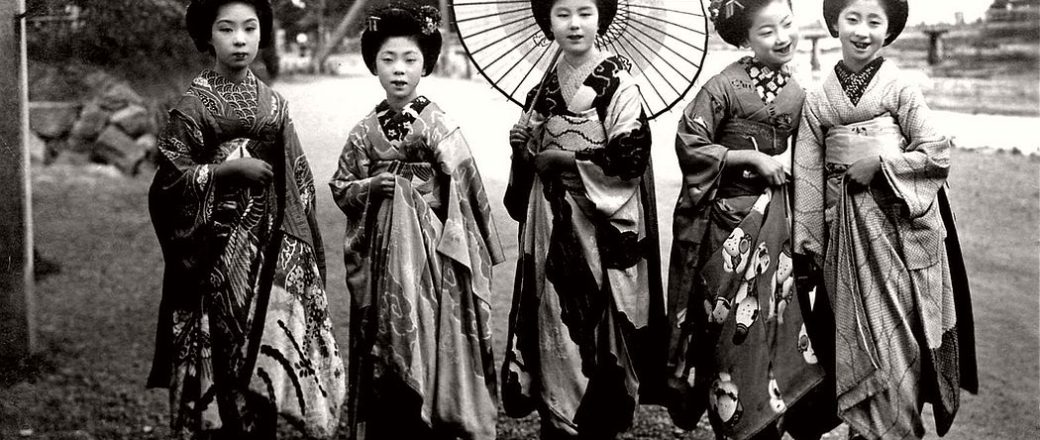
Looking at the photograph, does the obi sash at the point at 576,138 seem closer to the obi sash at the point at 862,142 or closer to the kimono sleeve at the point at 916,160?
the obi sash at the point at 862,142

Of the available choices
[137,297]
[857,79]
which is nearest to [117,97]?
[137,297]

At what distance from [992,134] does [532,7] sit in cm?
318

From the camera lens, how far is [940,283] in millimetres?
3496

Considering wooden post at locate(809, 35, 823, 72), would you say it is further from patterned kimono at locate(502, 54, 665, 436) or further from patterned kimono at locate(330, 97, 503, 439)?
patterned kimono at locate(330, 97, 503, 439)

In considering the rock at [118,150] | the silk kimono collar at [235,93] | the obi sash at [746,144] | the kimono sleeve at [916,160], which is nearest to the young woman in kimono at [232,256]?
the silk kimono collar at [235,93]

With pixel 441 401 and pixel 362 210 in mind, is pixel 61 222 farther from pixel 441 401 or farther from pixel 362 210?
pixel 441 401

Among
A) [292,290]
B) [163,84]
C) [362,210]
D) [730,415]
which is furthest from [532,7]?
[163,84]

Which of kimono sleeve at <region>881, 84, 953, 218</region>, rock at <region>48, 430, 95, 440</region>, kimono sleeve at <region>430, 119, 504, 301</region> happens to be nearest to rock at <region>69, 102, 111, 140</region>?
rock at <region>48, 430, 95, 440</region>

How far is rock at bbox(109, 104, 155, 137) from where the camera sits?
5.73 metres

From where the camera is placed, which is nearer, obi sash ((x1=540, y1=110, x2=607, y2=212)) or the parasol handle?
obi sash ((x1=540, y1=110, x2=607, y2=212))

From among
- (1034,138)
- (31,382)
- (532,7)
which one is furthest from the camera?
(1034,138)

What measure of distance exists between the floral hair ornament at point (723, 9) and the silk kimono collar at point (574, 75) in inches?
19.4

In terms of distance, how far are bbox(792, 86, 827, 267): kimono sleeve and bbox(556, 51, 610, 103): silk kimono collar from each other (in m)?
0.82

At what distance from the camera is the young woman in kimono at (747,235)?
3.51m
